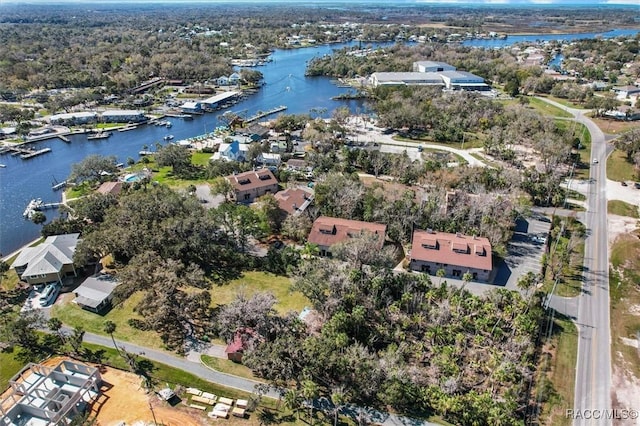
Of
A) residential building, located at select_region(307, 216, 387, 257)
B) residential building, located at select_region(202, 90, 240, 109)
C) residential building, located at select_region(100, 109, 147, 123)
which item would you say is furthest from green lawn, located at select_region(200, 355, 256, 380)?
residential building, located at select_region(202, 90, 240, 109)

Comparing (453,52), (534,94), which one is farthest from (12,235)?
(453,52)

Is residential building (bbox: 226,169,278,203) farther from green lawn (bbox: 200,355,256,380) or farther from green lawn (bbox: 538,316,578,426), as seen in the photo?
green lawn (bbox: 538,316,578,426)

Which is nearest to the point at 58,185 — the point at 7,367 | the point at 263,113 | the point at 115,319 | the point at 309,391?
the point at 115,319

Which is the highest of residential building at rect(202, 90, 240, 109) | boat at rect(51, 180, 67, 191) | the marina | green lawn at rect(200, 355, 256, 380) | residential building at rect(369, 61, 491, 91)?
residential building at rect(369, 61, 491, 91)

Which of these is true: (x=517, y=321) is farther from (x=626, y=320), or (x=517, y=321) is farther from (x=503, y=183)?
(x=503, y=183)

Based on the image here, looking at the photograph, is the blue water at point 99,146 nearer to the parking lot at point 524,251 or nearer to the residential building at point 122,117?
the residential building at point 122,117
